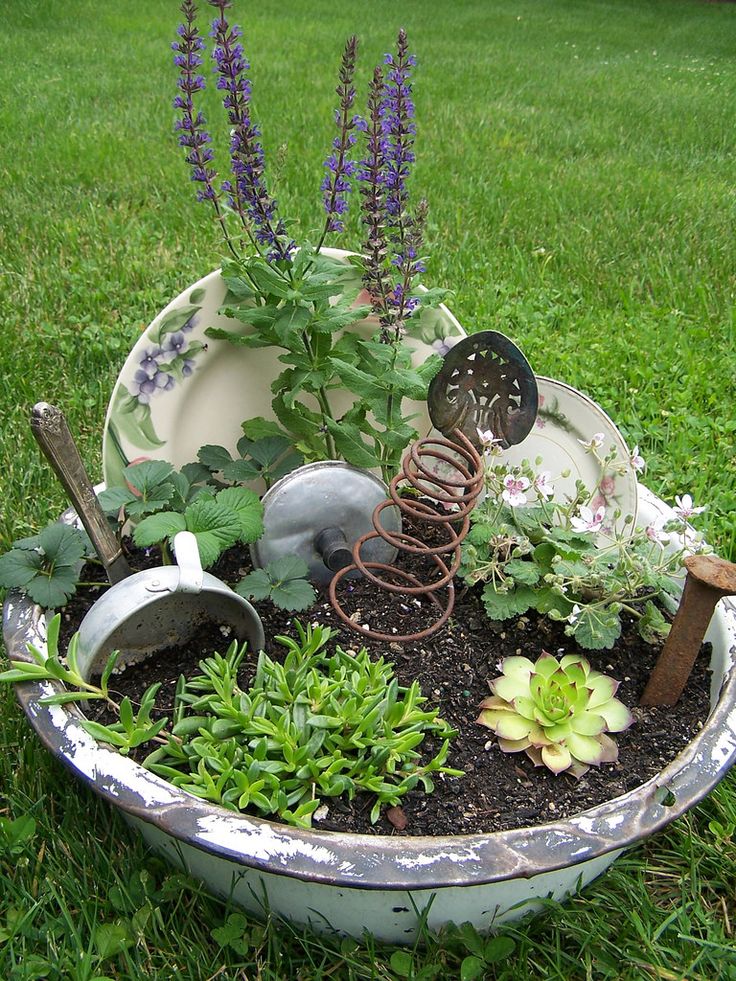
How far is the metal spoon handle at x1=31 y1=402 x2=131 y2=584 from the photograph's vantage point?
1.17 metres

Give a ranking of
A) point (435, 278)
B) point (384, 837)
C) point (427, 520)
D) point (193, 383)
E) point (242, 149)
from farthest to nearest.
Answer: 1. point (435, 278)
2. point (193, 383)
3. point (427, 520)
4. point (242, 149)
5. point (384, 837)

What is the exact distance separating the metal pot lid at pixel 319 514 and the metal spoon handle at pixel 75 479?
0.76 feet

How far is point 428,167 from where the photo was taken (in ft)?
13.1

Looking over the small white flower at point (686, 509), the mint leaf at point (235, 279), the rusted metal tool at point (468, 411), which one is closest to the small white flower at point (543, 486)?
the rusted metal tool at point (468, 411)

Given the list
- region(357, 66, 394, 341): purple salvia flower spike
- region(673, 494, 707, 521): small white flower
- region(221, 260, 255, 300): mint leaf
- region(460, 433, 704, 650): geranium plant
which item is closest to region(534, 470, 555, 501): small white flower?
region(460, 433, 704, 650): geranium plant

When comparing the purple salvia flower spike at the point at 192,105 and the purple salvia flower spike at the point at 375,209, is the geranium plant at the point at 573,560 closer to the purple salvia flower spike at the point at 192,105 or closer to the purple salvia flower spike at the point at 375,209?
the purple salvia flower spike at the point at 375,209

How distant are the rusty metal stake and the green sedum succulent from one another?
→ 0.07 meters

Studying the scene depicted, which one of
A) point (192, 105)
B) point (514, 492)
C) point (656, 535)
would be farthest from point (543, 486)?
point (192, 105)

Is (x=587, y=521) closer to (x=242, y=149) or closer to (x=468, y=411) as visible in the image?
(x=468, y=411)

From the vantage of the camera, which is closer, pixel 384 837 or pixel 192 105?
pixel 384 837

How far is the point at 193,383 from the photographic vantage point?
5.32ft

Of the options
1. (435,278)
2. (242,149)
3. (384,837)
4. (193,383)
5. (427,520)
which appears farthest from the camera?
(435,278)

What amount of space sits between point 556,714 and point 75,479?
0.76m

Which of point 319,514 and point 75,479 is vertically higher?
point 75,479
